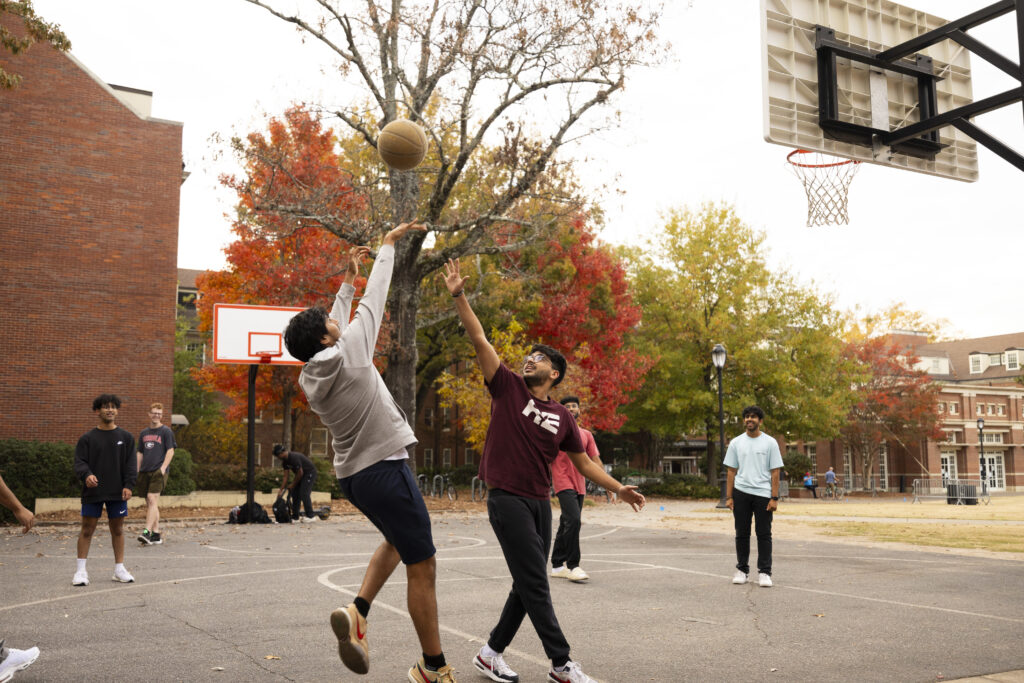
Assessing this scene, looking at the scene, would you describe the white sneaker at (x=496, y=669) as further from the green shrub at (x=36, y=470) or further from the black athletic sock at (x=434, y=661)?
the green shrub at (x=36, y=470)

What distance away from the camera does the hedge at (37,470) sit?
65.0 ft

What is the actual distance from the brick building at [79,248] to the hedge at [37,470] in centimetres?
239

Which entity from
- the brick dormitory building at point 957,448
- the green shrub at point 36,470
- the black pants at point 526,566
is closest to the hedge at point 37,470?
the green shrub at point 36,470

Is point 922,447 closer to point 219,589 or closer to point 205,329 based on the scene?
point 205,329

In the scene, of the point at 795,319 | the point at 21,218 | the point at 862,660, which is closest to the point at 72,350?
the point at 21,218

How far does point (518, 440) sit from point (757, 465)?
18.0ft

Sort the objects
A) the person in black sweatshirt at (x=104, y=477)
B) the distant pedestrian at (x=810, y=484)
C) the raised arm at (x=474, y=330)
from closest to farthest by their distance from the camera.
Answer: the raised arm at (x=474, y=330) → the person in black sweatshirt at (x=104, y=477) → the distant pedestrian at (x=810, y=484)

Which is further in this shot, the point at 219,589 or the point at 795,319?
the point at 795,319

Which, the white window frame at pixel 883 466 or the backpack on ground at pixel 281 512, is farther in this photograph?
the white window frame at pixel 883 466

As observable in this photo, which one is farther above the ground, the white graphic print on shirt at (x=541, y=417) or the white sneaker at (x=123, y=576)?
the white graphic print on shirt at (x=541, y=417)

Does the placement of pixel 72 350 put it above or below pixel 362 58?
below

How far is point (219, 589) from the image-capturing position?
876 centimetres

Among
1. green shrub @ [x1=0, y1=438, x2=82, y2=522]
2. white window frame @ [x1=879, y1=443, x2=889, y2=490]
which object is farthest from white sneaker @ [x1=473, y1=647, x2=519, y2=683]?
white window frame @ [x1=879, y1=443, x2=889, y2=490]

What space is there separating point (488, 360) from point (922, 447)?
5746cm
